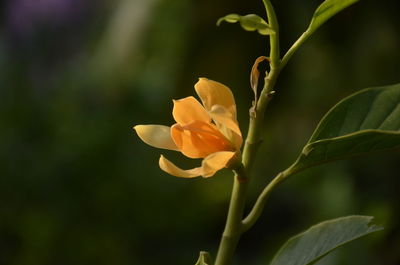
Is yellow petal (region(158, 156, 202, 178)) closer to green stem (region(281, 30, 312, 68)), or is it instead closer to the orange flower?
the orange flower

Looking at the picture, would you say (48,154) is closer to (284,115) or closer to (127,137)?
(127,137)

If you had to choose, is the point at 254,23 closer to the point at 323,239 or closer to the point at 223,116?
the point at 223,116

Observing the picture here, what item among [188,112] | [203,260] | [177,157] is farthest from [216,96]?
[177,157]

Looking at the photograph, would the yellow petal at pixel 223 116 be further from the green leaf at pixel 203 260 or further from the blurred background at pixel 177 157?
the blurred background at pixel 177 157

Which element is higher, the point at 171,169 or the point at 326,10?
the point at 326,10

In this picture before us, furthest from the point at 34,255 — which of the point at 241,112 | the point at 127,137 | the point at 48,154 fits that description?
the point at 241,112

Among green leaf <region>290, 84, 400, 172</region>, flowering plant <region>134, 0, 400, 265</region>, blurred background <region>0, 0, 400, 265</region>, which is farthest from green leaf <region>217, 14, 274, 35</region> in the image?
blurred background <region>0, 0, 400, 265</region>
